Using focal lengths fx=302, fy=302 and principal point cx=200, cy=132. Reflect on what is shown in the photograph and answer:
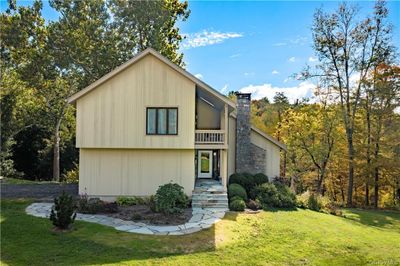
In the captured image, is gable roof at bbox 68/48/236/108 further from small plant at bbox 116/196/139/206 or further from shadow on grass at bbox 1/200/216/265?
shadow on grass at bbox 1/200/216/265

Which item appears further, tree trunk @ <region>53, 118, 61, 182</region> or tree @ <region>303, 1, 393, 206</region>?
tree trunk @ <region>53, 118, 61, 182</region>

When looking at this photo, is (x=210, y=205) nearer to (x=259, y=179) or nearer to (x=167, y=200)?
(x=167, y=200)

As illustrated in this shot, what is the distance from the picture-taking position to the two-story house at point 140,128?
16156 mm

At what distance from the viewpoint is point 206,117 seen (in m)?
20.8

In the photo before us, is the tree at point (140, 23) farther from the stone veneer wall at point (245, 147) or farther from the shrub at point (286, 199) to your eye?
the shrub at point (286, 199)

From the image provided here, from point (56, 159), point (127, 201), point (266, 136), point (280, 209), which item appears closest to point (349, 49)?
point (266, 136)

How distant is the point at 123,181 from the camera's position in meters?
16.5

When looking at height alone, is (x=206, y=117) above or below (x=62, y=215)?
above

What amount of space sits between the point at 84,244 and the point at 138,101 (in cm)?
827

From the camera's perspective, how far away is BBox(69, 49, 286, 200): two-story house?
16.2 metres

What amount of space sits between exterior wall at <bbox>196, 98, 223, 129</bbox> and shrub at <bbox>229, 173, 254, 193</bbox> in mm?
3900

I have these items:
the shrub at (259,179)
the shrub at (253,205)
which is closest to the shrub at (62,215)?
the shrub at (253,205)

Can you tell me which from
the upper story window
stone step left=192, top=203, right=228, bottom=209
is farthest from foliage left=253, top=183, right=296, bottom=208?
the upper story window

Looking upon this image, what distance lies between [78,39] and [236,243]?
67.9 ft
